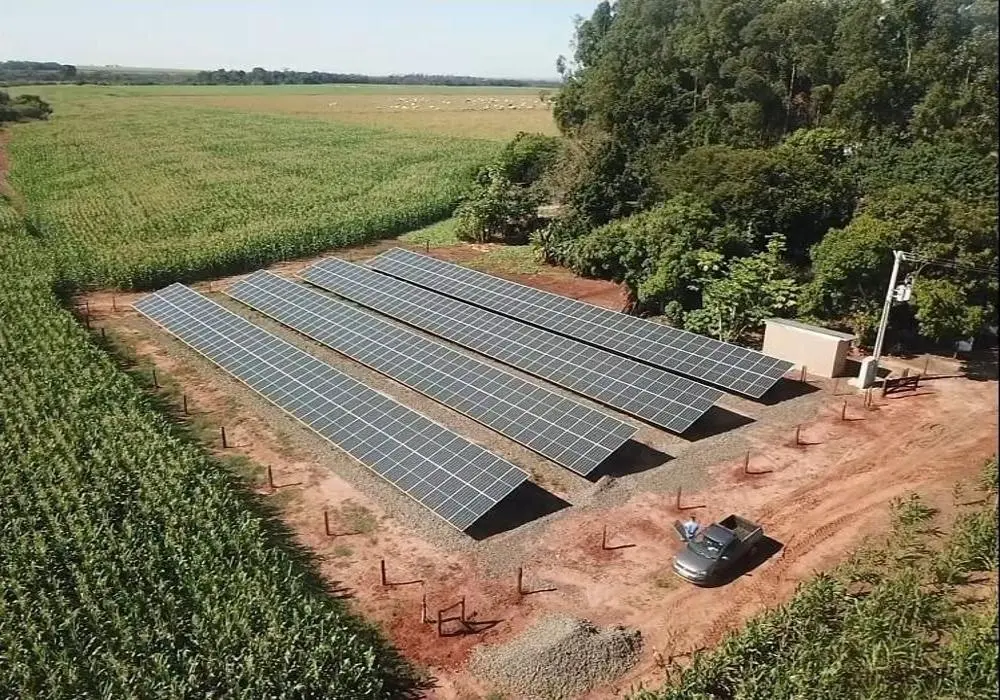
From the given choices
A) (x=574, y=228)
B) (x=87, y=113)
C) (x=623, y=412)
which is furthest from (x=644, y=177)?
(x=87, y=113)

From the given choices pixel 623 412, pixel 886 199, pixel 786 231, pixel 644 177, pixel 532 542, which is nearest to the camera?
pixel 532 542

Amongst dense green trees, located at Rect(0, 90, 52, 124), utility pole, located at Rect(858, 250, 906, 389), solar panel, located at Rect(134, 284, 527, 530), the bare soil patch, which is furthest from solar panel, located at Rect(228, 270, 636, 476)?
dense green trees, located at Rect(0, 90, 52, 124)

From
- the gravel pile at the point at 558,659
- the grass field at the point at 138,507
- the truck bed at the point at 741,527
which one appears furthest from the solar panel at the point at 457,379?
the grass field at the point at 138,507

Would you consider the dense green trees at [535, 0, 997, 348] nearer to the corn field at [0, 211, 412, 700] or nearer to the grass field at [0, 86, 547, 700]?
the grass field at [0, 86, 547, 700]

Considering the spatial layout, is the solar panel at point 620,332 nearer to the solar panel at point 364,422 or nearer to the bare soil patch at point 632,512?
the bare soil patch at point 632,512

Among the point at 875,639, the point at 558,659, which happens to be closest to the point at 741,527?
the point at 875,639

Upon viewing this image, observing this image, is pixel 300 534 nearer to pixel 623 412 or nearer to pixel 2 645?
pixel 2 645
